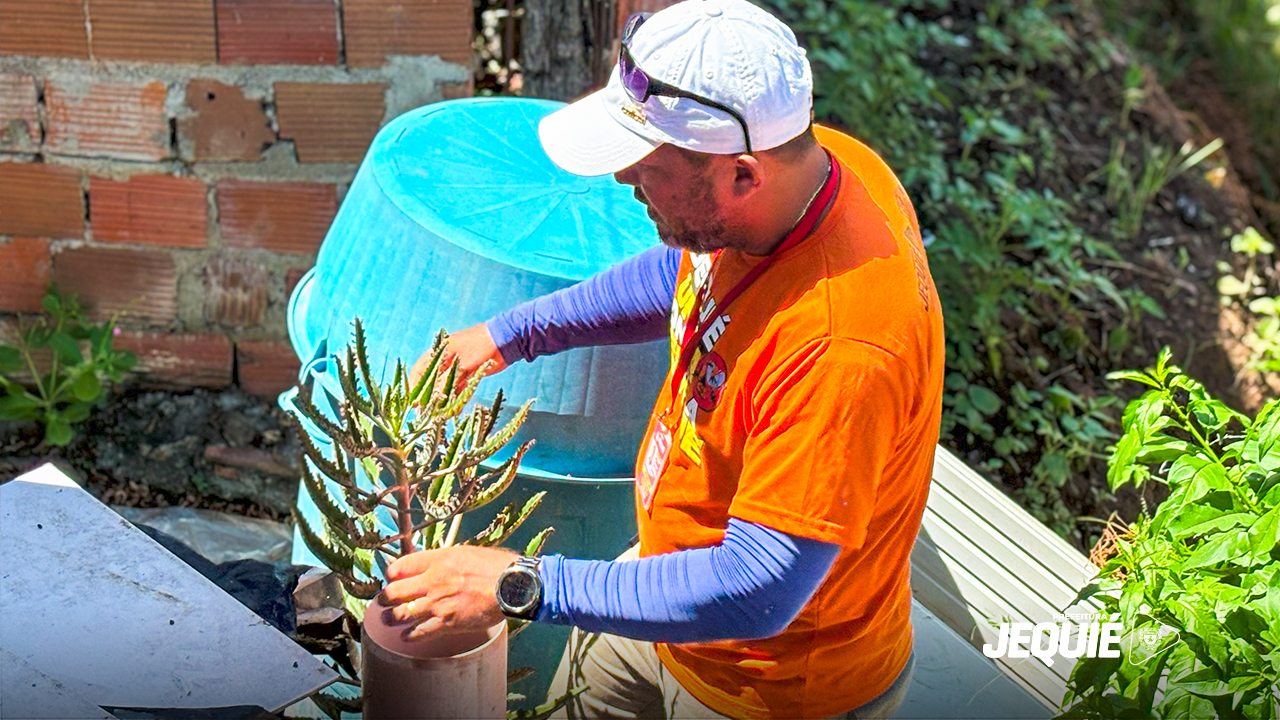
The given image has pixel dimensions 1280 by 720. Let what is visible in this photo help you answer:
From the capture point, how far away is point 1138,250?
4035mm

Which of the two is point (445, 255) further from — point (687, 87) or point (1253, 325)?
point (1253, 325)

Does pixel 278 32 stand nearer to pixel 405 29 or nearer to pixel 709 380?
pixel 405 29

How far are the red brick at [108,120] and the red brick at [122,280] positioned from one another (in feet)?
0.76

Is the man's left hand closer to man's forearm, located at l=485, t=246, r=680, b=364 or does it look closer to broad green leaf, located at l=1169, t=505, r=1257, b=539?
man's forearm, located at l=485, t=246, r=680, b=364

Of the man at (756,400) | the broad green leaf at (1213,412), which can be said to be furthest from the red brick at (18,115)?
the broad green leaf at (1213,412)

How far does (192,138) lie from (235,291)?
36cm

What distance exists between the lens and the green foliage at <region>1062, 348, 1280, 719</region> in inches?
63.1

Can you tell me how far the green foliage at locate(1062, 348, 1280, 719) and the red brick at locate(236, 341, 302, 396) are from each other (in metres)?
1.87

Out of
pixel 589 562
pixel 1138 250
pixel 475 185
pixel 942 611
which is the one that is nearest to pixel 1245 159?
pixel 1138 250

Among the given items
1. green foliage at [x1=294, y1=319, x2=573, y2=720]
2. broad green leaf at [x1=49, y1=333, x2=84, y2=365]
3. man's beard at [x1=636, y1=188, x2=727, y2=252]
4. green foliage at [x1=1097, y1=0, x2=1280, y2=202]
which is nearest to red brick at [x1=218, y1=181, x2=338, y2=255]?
broad green leaf at [x1=49, y1=333, x2=84, y2=365]

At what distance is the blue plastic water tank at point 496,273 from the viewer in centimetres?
201

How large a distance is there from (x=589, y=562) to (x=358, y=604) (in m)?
0.44

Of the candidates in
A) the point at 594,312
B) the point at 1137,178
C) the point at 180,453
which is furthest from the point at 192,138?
the point at 1137,178

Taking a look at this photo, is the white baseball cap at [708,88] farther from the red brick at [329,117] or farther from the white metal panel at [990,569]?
the red brick at [329,117]
